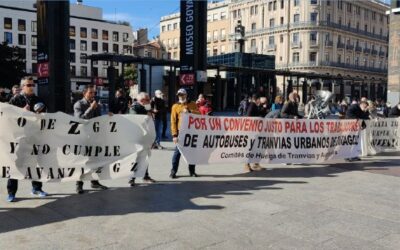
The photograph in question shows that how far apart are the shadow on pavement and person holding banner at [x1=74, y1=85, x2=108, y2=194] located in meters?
0.27

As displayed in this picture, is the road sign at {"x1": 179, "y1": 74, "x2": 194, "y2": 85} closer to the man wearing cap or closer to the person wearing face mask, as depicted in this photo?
the man wearing cap

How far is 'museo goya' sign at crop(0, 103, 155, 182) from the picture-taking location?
665cm

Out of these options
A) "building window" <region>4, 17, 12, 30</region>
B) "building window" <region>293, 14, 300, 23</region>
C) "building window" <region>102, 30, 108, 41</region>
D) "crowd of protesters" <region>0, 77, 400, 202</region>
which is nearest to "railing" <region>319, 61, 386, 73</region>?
"building window" <region>293, 14, 300, 23</region>

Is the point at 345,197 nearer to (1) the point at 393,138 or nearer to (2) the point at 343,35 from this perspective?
(1) the point at 393,138

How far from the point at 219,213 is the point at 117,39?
323ft

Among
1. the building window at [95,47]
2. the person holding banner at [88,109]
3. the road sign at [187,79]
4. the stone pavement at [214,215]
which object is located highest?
the building window at [95,47]

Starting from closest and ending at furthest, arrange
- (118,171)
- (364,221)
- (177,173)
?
(364,221)
(118,171)
(177,173)

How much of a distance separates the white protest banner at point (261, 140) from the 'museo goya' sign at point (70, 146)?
1193 millimetres

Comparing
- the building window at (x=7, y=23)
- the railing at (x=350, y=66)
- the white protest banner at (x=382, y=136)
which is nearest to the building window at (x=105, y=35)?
the building window at (x=7, y=23)

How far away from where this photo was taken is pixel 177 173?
9.31 meters

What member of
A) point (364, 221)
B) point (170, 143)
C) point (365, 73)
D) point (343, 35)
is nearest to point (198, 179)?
point (364, 221)

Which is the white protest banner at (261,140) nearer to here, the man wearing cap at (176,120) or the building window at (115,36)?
the man wearing cap at (176,120)

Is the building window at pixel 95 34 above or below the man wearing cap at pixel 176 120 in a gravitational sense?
above

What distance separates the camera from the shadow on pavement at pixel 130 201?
5953 millimetres
